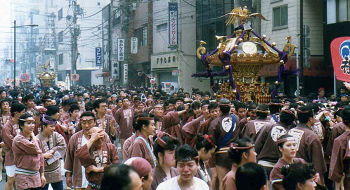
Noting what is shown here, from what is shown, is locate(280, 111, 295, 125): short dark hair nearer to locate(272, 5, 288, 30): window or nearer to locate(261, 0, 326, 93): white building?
locate(261, 0, 326, 93): white building

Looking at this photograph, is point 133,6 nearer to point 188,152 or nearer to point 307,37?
point 307,37

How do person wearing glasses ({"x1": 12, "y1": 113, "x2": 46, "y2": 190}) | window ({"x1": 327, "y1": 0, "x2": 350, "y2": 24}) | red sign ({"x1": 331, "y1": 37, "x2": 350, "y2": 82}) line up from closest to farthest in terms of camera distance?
person wearing glasses ({"x1": 12, "y1": 113, "x2": 46, "y2": 190}) → red sign ({"x1": 331, "y1": 37, "x2": 350, "y2": 82}) → window ({"x1": 327, "y1": 0, "x2": 350, "y2": 24})

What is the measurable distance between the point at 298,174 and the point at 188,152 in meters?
1.13

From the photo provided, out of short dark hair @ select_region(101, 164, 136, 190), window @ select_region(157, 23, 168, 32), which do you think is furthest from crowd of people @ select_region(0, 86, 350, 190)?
window @ select_region(157, 23, 168, 32)

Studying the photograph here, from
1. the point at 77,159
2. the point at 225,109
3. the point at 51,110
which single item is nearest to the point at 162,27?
the point at 225,109

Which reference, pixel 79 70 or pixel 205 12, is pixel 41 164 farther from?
pixel 79 70

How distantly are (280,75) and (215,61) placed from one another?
2.18 m

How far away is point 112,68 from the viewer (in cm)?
4197

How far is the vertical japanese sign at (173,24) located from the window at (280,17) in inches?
337

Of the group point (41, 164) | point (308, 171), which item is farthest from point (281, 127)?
point (41, 164)

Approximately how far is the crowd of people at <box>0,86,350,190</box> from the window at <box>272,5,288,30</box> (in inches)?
581

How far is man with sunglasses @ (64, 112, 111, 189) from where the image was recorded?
6.37 m

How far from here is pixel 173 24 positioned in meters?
31.4

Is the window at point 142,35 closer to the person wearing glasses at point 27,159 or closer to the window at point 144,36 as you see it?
the window at point 144,36
